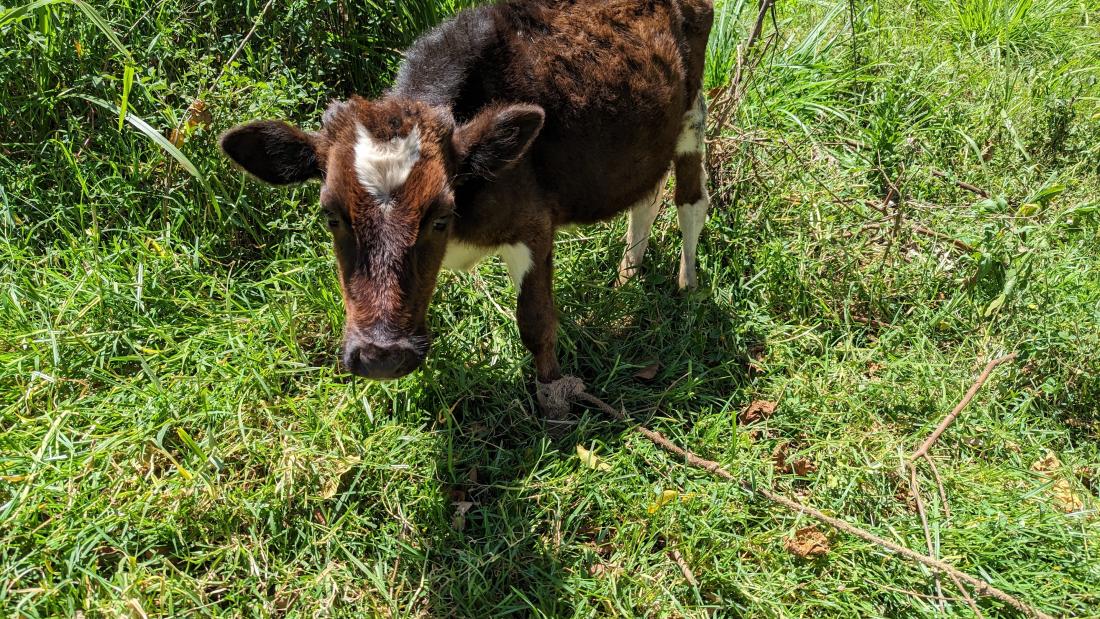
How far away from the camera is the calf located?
9.91ft

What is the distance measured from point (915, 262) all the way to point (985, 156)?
4.13 feet

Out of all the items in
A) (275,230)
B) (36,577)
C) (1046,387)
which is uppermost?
(275,230)

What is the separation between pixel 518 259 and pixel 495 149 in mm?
583

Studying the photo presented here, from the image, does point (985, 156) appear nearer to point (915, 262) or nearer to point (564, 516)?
point (915, 262)

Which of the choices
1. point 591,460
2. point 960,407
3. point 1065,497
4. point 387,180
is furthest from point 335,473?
point 1065,497

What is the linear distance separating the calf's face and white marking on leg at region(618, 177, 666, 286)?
1.53 meters

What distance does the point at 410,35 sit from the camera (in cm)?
487

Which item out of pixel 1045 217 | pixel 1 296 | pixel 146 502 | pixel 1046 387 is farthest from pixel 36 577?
pixel 1045 217

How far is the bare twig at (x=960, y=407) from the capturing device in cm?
383

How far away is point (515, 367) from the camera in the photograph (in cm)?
414

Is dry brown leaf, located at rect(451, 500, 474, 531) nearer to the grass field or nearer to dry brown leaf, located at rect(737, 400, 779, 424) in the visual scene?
the grass field

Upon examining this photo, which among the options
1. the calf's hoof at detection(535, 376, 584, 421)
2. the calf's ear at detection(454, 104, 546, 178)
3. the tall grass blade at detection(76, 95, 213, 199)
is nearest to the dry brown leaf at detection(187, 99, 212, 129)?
the tall grass blade at detection(76, 95, 213, 199)

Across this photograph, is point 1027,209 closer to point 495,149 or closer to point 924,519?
point 924,519

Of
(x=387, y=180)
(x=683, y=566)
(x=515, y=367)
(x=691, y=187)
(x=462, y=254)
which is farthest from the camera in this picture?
(x=691, y=187)
